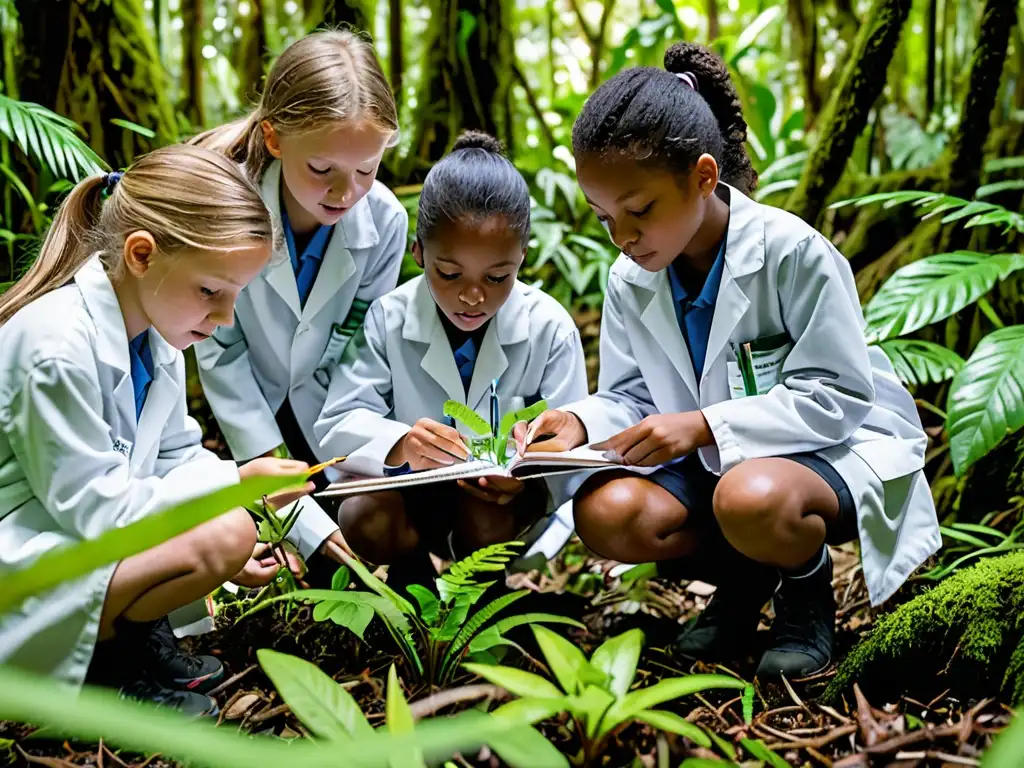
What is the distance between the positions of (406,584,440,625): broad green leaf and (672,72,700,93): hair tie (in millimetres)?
1226

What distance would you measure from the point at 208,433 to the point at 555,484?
1524mm

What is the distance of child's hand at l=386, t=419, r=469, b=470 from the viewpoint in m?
2.15

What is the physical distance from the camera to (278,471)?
184 cm

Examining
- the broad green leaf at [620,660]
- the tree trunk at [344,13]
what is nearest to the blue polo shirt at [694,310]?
the broad green leaf at [620,660]

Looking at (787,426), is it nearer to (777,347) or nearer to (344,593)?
(777,347)

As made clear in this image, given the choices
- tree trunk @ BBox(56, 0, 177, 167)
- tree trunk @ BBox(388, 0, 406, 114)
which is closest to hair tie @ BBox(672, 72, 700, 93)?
tree trunk @ BBox(56, 0, 177, 167)

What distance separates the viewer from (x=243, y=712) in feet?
6.14

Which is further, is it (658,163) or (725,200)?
(725,200)

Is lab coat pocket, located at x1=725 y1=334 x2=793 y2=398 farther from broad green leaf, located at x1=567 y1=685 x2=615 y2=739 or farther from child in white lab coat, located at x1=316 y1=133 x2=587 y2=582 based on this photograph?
broad green leaf, located at x1=567 y1=685 x2=615 y2=739

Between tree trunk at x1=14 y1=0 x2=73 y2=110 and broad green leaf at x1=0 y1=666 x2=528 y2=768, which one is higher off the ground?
tree trunk at x1=14 y1=0 x2=73 y2=110

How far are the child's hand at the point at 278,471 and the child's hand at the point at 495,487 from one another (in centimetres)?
37

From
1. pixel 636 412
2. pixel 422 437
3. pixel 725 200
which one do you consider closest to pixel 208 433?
pixel 422 437

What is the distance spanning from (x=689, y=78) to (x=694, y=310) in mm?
521

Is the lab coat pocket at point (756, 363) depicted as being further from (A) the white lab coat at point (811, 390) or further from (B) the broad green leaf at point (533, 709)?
(B) the broad green leaf at point (533, 709)
